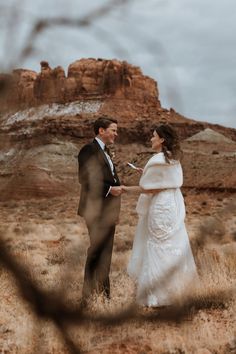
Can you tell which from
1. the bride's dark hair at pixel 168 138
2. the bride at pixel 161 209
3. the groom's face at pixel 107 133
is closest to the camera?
the groom's face at pixel 107 133

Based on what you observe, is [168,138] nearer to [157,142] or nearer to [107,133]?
[157,142]

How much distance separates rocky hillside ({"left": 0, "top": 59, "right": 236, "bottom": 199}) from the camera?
0.84 meters

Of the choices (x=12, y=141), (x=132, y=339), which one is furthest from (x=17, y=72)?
(x=132, y=339)

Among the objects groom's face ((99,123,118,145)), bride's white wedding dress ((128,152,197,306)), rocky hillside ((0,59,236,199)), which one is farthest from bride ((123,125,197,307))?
rocky hillside ((0,59,236,199))

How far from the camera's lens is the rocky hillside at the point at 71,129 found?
2.76 ft

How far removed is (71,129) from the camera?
72312mm

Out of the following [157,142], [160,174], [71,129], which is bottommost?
[71,129]

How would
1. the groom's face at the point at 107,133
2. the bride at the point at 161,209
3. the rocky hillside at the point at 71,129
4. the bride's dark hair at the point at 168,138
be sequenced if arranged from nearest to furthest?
1. the rocky hillside at the point at 71,129
2. the groom's face at the point at 107,133
3. the bride's dark hair at the point at 168,138
4. the bride at the point at 161,209

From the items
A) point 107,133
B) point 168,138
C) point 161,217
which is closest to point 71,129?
point 161,217

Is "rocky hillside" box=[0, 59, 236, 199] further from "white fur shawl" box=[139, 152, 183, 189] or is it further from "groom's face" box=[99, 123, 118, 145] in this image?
"white fur shawl" box=[139, 152, 183, 189]

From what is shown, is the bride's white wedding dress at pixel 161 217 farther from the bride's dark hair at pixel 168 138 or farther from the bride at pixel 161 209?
the bride's dark hair at pixel 168 138

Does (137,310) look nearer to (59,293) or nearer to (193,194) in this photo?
(59,293)

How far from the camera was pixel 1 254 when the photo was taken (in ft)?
2.38

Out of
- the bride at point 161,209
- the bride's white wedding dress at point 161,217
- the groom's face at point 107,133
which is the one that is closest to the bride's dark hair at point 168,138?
the bride at point 161,209
